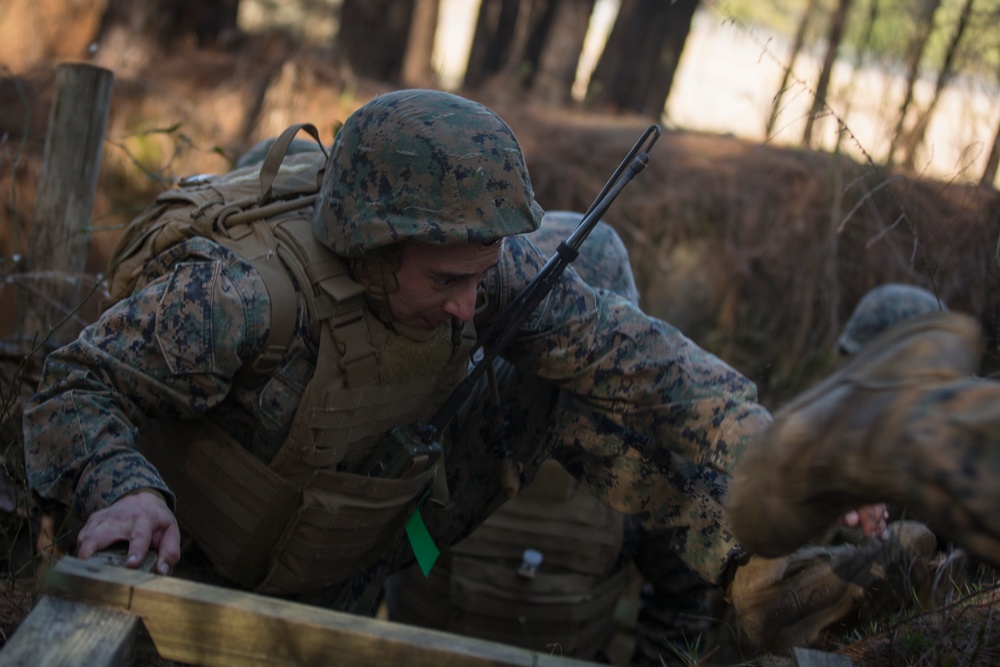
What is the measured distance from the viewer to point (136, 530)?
7.06ft

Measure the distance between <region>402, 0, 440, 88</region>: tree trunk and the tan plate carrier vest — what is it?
279 inches

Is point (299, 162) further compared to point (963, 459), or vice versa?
point (299, 162)

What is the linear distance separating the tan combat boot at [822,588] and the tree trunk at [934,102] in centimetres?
301

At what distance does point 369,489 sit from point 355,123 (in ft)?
3.34

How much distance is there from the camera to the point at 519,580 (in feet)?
12.9

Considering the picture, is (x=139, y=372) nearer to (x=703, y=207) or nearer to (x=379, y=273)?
(x=379, y=273)

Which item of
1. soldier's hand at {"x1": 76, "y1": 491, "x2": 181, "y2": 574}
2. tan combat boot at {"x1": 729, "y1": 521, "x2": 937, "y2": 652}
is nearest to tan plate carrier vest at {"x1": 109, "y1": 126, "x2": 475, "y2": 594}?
soldier's hand at {"x1": 76, "y1": 491, "x2": 181, "y2": 574}

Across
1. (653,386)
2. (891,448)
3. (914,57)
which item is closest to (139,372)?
(653,386)

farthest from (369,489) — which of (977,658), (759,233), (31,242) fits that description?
(759,233)

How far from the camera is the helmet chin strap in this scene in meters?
2.66

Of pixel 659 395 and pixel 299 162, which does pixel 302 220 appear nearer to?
pixel 299 162

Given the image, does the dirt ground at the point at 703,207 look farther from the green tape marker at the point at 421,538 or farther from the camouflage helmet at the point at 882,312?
the green tape marker at the point at 421,538

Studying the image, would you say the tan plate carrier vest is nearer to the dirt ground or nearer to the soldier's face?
the soldier's face

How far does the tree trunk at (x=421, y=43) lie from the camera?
977 cm
